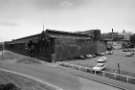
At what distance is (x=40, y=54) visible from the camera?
41.7 metres

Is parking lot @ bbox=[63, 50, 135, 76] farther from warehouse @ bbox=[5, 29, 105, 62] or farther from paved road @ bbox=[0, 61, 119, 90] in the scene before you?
paved road @ bbox=[0, 61, 119, 90]

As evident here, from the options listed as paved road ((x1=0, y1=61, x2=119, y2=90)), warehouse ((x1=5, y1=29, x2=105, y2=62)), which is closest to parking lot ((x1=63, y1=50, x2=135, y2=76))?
warehouse ((x1=5, y1=29, x2=105, y2=62))

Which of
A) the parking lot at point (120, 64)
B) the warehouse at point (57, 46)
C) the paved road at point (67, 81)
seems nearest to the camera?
the paved road at point (67, 81)

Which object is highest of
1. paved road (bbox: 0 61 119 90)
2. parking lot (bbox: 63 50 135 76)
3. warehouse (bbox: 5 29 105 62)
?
warehouse (bbox: 5 29 105 62)

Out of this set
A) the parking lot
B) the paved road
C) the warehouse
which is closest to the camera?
the paved road

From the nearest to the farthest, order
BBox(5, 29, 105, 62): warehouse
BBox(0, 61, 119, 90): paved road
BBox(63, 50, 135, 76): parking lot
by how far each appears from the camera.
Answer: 1. BBox(0, 61, 119, 90): paved road
2. BBox(63, 50, 135, 76): parking lot
3. BBox(5, 29, 105, 62): warehouse

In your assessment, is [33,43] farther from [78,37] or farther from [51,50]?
[78,37]

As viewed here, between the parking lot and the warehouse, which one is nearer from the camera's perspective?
the parking lot

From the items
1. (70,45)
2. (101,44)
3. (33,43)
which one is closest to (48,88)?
(70,45)

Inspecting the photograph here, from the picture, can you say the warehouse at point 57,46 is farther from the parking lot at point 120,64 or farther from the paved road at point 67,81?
the paved road at point 67,81

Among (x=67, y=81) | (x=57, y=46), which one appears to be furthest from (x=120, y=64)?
(x=57, y=46)

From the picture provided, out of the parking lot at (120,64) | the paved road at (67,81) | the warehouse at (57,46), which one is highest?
the warehouse at (57,46)

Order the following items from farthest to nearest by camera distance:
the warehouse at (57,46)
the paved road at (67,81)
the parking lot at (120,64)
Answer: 1. the warehouse at (57,46)
2. the parking lot at (120,64)
3. the paved road at (67,81)

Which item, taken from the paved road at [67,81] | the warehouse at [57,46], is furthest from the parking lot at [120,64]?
the paved road at [67,81]
